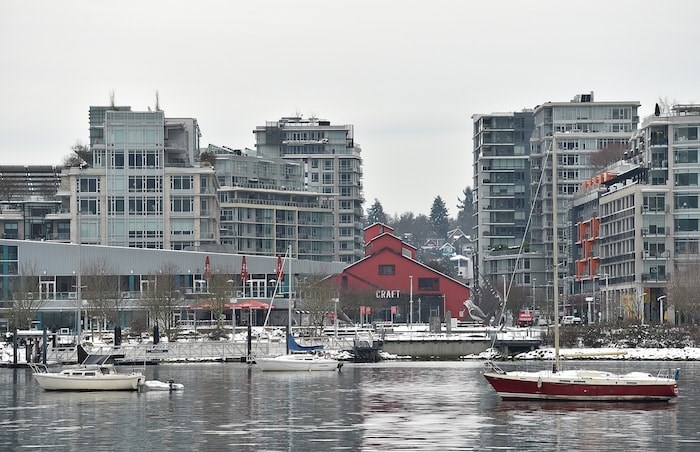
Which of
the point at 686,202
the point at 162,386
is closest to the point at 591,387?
the point at 162,386

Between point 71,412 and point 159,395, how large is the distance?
14.0 metres

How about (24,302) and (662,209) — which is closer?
(24,302)

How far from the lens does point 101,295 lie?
165375 mm

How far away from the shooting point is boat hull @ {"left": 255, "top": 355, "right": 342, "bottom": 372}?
126 m

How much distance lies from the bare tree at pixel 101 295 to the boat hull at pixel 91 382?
198ft

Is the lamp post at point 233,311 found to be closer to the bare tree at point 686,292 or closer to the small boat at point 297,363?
the small boat at point 297,363

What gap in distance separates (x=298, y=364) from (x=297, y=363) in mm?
127

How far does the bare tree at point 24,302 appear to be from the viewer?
15988 cm

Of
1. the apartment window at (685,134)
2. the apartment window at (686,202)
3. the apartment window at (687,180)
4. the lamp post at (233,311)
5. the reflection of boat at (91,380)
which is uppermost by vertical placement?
the apartment window at (685,134)

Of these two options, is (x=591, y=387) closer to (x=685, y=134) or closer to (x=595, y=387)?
(x=595, y=387)

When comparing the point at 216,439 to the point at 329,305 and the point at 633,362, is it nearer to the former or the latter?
the point at 633,362

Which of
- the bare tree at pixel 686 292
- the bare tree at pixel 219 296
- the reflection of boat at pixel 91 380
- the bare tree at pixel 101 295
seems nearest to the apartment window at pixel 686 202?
the bare tree at pixel 686 292

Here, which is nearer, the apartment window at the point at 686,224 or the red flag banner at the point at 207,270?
the red flag banner at the point at 207,270

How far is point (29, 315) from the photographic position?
161 m
